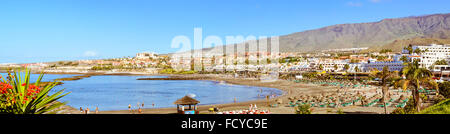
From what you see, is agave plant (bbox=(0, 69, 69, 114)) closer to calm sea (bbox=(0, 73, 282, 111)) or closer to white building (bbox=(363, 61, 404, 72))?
calm sea (bbox=(0, 73, 282, 111))

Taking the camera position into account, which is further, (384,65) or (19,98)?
(384,65)

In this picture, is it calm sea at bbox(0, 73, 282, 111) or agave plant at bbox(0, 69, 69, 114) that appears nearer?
agave plant at bbox(0, 69, 69, 114)

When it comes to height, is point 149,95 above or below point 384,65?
below

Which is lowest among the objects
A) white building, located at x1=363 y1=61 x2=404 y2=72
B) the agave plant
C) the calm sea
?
the calm sea

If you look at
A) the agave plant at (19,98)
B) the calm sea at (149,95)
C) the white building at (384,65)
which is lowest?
the calm sea at (149,95)

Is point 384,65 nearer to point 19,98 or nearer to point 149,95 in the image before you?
point 149,95

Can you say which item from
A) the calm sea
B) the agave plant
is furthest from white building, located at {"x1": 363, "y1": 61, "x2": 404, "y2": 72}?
the agave plant

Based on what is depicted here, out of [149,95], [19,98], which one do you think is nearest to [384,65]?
[149,95]

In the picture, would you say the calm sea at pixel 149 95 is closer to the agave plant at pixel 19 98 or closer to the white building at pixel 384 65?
the agave plant at pixel 19 98

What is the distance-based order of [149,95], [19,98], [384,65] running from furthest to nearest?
[384,65] → [149,95] → [19,98]

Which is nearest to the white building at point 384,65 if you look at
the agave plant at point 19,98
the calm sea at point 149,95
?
the calm sea at point 149,95

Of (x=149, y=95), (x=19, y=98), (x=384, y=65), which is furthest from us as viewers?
(x=384, y=65)

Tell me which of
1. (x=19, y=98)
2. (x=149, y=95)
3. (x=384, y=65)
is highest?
(x=384, y=65)
